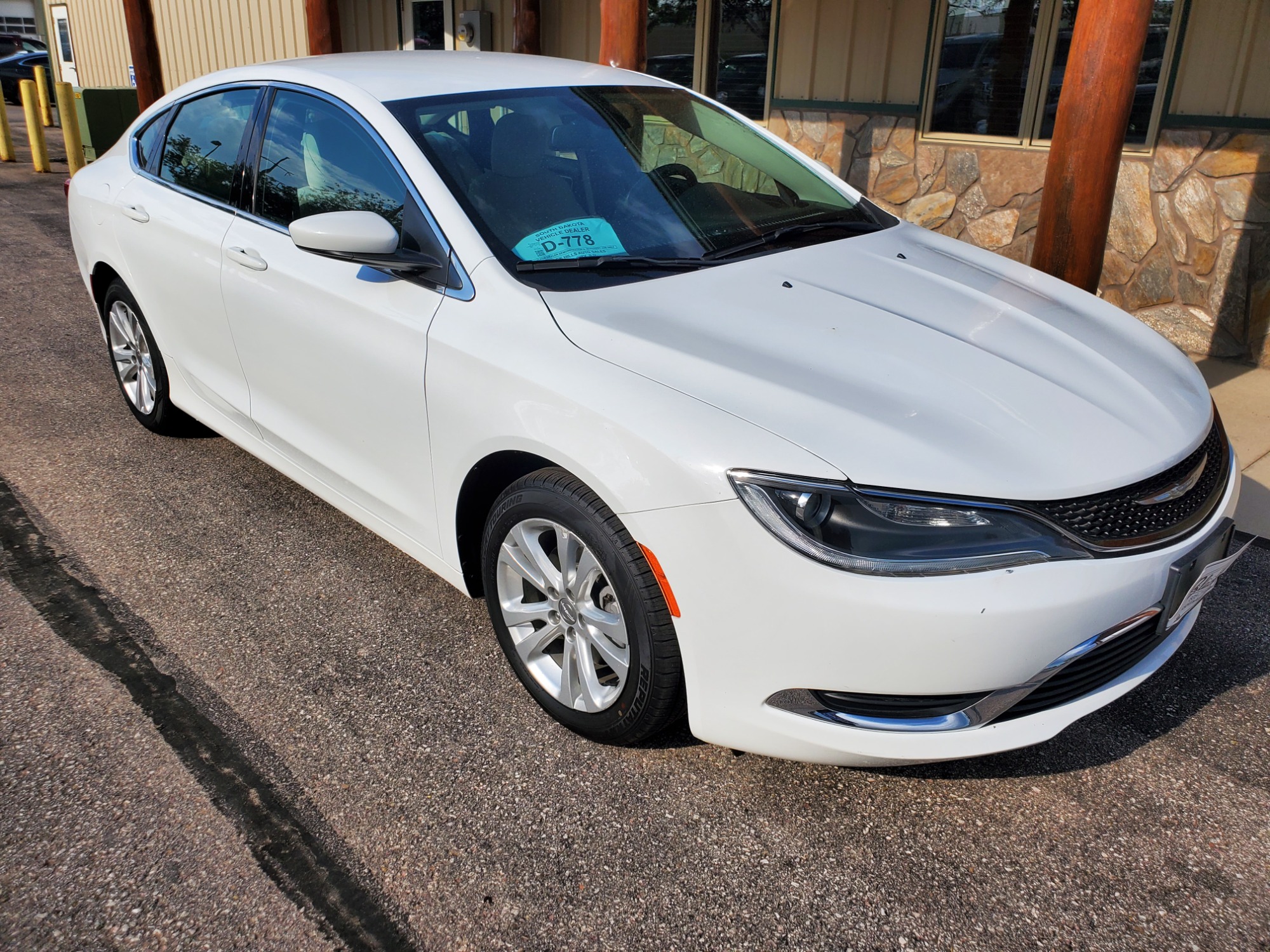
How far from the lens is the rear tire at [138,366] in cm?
440

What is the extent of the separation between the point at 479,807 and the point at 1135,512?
5.57 feet

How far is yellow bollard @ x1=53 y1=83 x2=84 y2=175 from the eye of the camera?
12.6 metres

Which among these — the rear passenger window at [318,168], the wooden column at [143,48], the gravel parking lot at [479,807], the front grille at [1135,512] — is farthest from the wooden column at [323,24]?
the front grille at [1135,512]

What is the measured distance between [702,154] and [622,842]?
230cm

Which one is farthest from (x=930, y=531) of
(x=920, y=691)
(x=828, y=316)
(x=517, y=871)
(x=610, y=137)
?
(x=610, y=137)

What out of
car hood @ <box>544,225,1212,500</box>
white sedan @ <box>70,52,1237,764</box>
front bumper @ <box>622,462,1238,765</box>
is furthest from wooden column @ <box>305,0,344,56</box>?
front bumper @ <box>622,462,1238,765</box>

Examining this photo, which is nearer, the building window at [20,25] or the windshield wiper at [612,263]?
the windshield wiper at [612,263]

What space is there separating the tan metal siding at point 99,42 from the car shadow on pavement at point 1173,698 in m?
18.9

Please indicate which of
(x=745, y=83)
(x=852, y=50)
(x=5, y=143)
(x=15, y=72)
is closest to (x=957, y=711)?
(x=852, y=50)

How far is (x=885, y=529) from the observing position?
2072 millimetres

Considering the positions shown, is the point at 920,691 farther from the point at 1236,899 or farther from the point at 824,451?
the point at 1236,899

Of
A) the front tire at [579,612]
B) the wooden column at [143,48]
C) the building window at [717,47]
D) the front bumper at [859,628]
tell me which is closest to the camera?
the front bumper at [859,628]

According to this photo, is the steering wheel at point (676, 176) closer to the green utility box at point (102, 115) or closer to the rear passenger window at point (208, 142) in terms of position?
the rear passenger window at point (208, 142)

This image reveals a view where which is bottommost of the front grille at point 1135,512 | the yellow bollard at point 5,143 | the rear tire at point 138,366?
the yellow bollard at point 5,143
